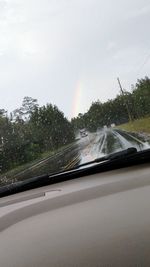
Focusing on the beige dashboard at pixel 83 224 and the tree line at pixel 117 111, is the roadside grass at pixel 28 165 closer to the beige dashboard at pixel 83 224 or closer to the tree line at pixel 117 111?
the tree line at pixel 117 111

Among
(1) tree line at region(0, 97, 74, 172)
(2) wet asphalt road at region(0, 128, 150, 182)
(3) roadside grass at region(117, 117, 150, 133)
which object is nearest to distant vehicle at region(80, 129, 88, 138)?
(2) wet asphalt road at region(0, 128, 150, 182)

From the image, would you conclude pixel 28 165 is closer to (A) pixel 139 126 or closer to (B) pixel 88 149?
(B) pixel 88 149

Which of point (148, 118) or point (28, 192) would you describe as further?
point (148, 118)

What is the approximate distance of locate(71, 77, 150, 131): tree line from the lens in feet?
13.6

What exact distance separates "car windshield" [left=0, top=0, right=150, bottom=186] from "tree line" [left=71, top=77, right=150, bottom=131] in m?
0.01

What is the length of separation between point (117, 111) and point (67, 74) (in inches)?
27.6

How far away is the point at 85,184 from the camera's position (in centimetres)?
310

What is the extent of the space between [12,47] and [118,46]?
1.15 metres

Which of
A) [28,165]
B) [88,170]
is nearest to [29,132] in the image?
[28,165]

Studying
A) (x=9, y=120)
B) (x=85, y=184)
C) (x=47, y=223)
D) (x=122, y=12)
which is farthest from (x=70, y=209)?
(x=122, y=12)

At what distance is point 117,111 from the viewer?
4.23 meters

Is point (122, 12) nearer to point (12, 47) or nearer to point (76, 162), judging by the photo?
point (12, 47)

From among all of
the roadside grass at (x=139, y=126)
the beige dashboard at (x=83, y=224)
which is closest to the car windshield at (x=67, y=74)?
the roadside grass at (x=139, y=126)

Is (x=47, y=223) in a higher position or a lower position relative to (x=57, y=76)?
lower
